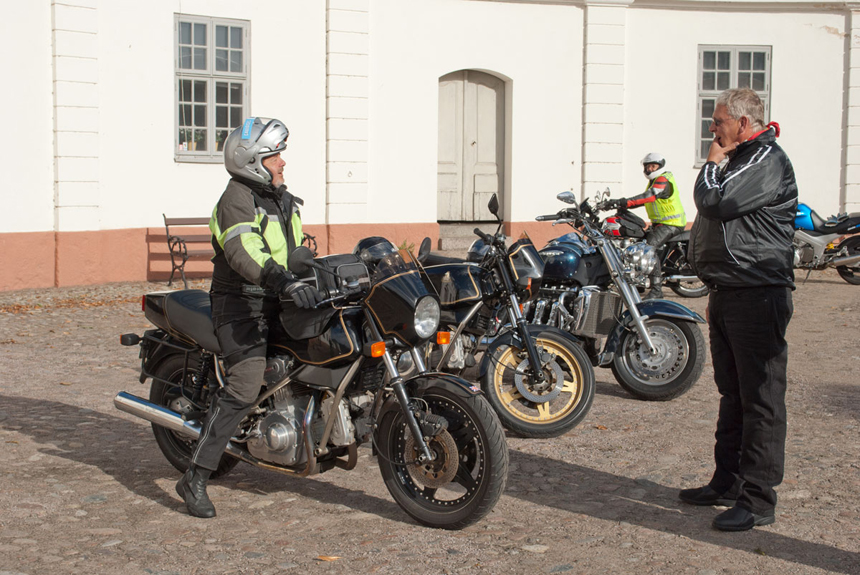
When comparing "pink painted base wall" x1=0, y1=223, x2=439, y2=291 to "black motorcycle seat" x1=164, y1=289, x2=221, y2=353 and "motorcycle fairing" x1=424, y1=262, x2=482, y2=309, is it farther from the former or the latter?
"black motorcycle seat" x1=164, y1=289, x2=221, y2=353

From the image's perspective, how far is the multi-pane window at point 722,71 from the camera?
1633 cm

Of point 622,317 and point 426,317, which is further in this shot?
point 622,317

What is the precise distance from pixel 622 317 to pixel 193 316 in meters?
3.21

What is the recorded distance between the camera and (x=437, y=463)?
4395 millimetres

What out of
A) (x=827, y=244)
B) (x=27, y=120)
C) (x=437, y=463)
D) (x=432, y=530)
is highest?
(x=27, y=120)

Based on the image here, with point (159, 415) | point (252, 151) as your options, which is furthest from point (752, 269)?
point (159, 415)

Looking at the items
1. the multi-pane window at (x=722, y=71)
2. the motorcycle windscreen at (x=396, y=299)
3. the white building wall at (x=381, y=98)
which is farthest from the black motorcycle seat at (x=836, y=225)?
the motorcycle windscreen at (x=396, y=299)

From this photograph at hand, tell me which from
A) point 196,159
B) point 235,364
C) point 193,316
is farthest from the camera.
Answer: point 196,159

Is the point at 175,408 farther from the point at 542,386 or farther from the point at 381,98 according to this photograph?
the point at 381,98

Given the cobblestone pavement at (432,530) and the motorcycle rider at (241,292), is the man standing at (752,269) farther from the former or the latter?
the motorcycle rider at (241,292)

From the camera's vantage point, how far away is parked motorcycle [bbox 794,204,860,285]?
13625 millimetres

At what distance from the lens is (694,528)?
4.43 meters

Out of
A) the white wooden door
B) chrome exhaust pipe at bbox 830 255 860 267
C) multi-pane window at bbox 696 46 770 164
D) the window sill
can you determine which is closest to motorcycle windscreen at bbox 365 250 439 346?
the window sill

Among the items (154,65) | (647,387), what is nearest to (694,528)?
(647,387)
